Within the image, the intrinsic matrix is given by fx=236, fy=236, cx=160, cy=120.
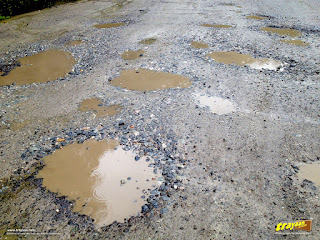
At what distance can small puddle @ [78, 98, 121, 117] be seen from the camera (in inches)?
172

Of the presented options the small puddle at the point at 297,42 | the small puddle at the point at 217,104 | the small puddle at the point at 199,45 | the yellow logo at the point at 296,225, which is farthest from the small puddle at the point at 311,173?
the small puddle at the point at 297,42

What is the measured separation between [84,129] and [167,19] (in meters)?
7.18

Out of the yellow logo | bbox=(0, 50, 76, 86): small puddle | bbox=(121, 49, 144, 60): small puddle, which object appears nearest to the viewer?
the yellow logo

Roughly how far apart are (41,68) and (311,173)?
622cm

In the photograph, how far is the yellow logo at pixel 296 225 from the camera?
8.60 feet

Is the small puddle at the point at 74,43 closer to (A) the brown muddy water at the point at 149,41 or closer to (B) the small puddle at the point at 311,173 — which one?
(A) the brown muddy water at the point at 149,41

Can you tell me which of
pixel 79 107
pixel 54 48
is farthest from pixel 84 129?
pixel 54 48

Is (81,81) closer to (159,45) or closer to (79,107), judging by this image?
(79,107)

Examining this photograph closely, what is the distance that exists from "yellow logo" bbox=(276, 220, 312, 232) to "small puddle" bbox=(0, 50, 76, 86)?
531cm

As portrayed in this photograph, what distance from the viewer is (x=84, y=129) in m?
3.99

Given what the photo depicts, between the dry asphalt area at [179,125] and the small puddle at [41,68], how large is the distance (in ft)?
0.21

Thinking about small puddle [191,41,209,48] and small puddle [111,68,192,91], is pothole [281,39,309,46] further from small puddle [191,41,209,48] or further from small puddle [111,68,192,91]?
small puddle [111,68,192,91]

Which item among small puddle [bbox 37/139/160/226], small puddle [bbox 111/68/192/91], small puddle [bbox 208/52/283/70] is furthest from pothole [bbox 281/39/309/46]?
small puddle [bbox 37/139/160/226]

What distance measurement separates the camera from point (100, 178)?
322cm
